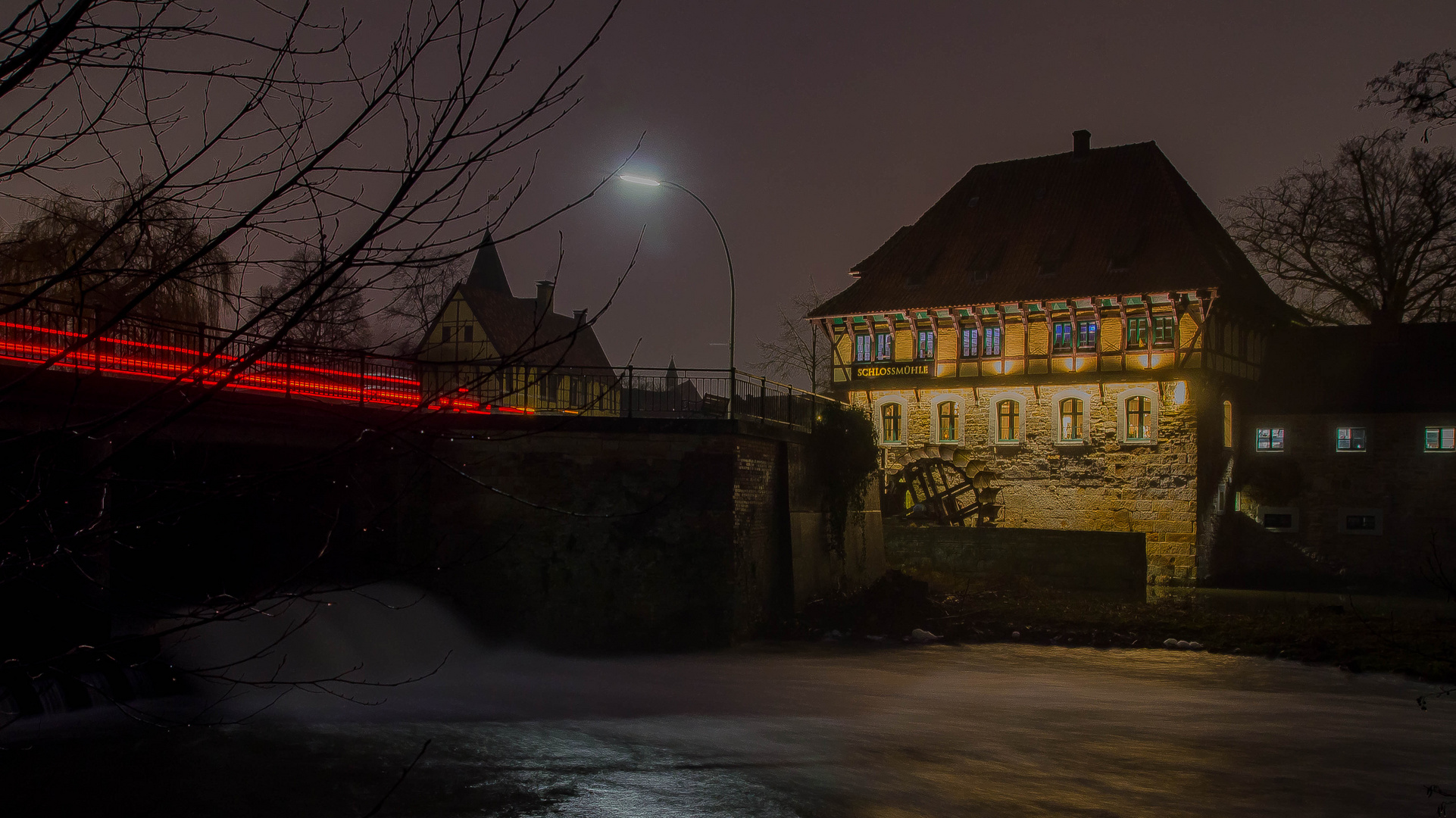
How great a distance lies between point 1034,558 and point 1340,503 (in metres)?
12.0

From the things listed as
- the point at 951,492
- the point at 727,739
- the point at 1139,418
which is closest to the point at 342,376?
the point at 727,739

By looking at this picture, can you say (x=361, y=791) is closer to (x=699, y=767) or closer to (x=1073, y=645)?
(x=699, y=767)

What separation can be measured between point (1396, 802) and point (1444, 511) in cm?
2764

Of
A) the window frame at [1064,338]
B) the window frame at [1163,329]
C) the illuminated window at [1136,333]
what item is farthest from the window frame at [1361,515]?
the window frame at [1064,338]

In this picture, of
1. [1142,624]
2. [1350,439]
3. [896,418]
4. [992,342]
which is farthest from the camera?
[896,418]

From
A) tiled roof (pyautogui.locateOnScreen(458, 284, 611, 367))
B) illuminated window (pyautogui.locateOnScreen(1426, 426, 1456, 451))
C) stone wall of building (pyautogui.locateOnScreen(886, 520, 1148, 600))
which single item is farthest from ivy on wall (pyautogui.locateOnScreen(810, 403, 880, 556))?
tiled roof (pyautogui.locateOnScreen(458, 284, 611, 367))

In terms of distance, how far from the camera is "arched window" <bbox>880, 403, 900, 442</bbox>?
40031 millimetres

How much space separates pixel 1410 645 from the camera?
21.6m

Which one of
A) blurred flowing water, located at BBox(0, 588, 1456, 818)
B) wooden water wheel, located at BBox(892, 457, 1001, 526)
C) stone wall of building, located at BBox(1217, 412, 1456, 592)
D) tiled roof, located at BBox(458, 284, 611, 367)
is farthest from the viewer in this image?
tiled roof, located at BBox(458, 284, 611, 367)

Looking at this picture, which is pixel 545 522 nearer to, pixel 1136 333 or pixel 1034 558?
pixel 1034 558

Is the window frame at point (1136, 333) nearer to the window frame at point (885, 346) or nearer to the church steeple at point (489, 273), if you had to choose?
the window frame at point (885, 346)

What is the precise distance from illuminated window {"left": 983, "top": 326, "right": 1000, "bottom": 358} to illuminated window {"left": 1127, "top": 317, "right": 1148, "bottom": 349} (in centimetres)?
406

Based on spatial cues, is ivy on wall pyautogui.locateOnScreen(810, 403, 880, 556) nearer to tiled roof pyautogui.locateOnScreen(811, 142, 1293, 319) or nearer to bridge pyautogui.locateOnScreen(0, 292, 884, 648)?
bridge pyautogui.locateOnScreen(0, 292, 884, 648)

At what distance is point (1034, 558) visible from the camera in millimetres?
31734
